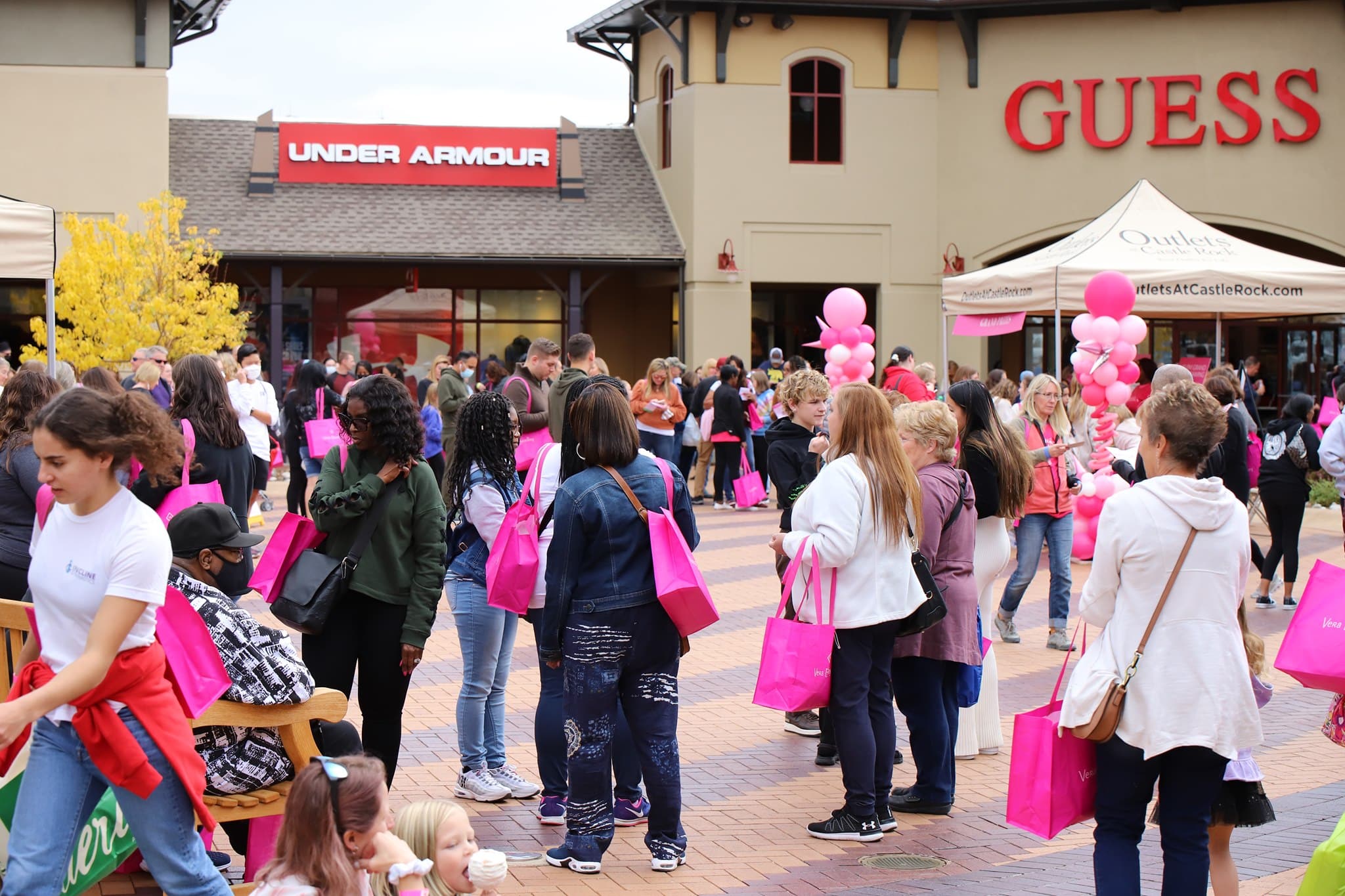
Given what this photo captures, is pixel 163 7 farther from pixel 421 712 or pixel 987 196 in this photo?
pixel 421 712

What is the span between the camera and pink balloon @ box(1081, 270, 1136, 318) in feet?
41.6

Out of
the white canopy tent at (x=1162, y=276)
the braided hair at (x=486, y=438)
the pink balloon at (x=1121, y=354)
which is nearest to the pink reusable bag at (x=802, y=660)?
the braided hair at (x=486, y=438)

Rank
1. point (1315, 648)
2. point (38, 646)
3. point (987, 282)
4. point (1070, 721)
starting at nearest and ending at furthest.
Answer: point (38, 646) < point (1070, 721) < point (1315, 648) < point (987, 282)

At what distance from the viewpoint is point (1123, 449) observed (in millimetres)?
12250

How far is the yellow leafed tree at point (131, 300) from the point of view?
2120 cm

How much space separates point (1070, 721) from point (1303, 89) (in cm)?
Result: 2424

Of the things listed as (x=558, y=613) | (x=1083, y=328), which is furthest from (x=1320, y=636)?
(x=1083, y=328)

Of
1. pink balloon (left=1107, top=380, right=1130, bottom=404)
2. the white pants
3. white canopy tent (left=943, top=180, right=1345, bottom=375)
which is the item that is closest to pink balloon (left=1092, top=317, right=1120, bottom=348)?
pink balloon (left=1107, top=380, right=1130, bottom=404)

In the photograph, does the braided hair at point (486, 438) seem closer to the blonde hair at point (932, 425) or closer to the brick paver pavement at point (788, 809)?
the brick paver pavement at point (788, 809)

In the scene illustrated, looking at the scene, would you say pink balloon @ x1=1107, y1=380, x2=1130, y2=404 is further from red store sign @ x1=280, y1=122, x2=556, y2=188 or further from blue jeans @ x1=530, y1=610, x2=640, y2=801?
red store sign @ x1=280, y1=122, x2=556, y2=188

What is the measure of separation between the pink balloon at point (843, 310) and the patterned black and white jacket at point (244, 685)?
8.38m

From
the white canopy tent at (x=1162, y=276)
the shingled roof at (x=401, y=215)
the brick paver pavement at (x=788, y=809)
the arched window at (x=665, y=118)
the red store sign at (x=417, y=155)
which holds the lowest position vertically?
the brick paver pavement at (x=788, y=809)

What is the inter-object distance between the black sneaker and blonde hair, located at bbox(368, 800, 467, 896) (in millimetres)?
2571

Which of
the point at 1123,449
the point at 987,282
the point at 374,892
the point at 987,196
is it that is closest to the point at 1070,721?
the point at 374,892
